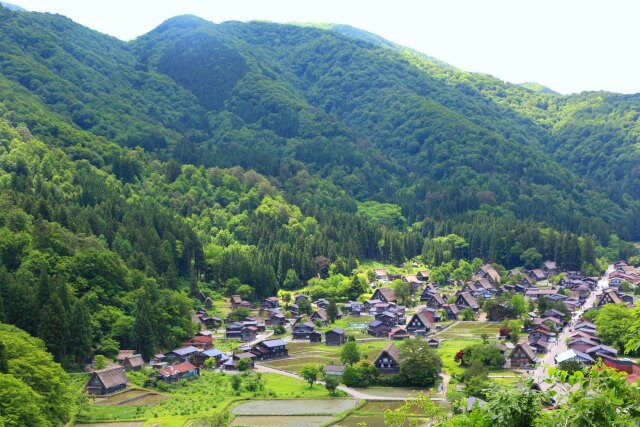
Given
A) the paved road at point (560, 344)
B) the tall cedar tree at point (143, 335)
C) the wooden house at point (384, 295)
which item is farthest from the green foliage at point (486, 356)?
the wooden house at point (384, 295)

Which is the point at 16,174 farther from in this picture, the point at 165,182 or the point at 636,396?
the point at 636,396

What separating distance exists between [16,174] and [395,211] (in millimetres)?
79140

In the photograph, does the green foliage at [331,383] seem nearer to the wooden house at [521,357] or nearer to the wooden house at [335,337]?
the wooden house at [521,357]

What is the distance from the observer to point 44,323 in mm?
57656

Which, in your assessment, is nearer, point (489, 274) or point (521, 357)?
point (521, 357)

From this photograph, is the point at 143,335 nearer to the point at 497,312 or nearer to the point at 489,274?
the point at 497,312

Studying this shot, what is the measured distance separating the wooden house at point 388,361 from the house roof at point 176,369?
1589cm

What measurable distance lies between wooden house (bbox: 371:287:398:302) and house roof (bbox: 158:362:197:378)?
3932 centimetres

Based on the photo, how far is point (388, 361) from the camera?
60.3 m

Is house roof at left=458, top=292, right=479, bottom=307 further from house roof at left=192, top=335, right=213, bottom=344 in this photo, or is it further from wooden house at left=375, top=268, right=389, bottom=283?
house roof at left=192, top=335, right=213, bottom=344

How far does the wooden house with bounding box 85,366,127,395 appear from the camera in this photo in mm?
53250

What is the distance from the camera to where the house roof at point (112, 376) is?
5350 cm

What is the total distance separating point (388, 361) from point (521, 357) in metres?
11.7

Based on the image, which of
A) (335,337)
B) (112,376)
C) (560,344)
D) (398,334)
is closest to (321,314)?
(335,337)
